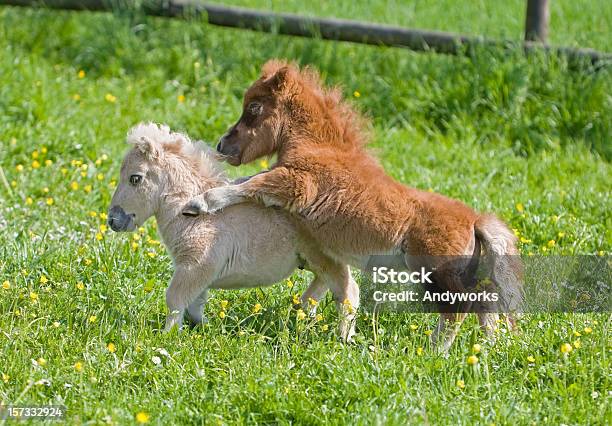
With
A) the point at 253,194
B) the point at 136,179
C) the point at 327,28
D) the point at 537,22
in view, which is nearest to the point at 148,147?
the point at 136,179

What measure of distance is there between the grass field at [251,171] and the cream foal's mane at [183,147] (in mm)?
774

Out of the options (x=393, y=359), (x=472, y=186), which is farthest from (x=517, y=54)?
(x=393, y=359)

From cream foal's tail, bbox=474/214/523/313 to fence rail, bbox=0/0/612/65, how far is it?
4.34 meters

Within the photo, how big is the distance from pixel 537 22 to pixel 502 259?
4.85 m

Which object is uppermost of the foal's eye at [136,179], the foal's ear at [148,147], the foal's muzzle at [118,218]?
the foal's ear at [148,147]

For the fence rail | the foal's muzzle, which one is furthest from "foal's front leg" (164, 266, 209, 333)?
the fence rail

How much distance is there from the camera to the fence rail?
30.9ft

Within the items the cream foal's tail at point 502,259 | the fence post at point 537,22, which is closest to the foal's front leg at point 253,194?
the cream foal's tail at point 502,259

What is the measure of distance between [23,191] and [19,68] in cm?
247

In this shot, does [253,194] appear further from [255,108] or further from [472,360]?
[472,360]

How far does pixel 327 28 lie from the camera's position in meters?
10.0

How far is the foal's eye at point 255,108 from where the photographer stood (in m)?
5.81

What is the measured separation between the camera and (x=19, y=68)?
9.62 meters

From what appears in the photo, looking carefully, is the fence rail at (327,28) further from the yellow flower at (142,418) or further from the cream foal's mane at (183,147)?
the yellow flower at (142,418)
